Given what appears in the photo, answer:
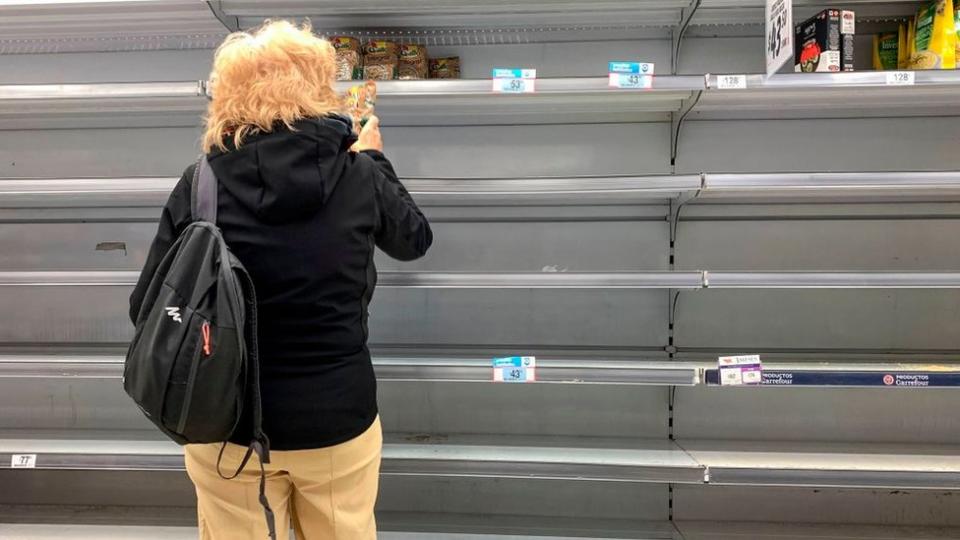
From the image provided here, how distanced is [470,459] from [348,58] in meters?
1.35

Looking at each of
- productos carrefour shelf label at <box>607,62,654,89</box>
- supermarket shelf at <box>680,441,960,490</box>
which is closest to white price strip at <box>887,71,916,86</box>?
productos carrefour shelf label at <box>607,62,654,89</box>

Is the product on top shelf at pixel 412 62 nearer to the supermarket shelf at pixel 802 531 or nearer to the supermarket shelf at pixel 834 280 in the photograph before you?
the supermarket shelf at pixel 834 280

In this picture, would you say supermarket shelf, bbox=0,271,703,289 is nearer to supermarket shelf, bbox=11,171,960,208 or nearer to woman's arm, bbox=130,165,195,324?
supermarket shelf, bbox=11,171,960,208

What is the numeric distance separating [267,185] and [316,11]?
3.42 ft

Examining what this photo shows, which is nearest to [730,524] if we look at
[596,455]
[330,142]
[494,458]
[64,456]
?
[596,455]

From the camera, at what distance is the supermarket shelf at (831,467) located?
5.54 feet

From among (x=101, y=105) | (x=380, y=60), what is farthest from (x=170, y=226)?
(x=101, y=105)

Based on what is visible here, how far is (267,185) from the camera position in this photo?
1.07 metres

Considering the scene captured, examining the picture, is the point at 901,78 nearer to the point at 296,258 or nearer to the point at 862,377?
the point at 862,377

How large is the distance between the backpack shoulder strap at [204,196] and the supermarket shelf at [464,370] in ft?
2.54

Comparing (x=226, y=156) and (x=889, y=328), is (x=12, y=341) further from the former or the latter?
(x=889, y=328)

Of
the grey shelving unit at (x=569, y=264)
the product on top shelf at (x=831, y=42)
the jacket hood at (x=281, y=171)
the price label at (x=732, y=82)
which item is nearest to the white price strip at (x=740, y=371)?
the grey shelving unit at (x=569, y=264)

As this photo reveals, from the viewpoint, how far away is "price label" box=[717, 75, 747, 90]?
1.59 m

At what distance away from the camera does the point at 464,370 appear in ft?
5.67
